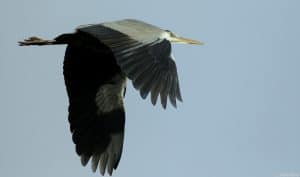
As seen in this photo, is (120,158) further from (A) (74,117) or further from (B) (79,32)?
(B) (79,32)

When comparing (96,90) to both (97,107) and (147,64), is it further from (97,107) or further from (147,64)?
(147,64)

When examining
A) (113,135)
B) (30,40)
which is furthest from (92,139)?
(30,40)

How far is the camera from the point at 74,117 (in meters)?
15.0

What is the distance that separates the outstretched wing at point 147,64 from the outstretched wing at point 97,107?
5.99 feet

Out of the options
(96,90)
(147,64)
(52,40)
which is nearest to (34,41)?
(52,40)

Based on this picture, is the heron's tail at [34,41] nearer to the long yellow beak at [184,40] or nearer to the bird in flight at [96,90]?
the bird in flight at [96,90]

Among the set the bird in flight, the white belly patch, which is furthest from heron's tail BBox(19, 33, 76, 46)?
the white belly patch

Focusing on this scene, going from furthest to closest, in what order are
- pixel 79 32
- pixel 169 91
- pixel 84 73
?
pixel 84 73 < pixel 79 32 < pixel 169 91

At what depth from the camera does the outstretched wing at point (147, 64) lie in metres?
12.0

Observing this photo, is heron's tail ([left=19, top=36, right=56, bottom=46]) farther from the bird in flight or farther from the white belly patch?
the white belly patch

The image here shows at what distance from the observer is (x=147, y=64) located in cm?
1234

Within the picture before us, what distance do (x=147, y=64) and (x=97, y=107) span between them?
3082mm

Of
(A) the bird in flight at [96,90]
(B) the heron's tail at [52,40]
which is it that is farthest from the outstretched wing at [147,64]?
(B) the heron's tail at [52,40]

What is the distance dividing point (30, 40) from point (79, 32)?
1.64 metres
